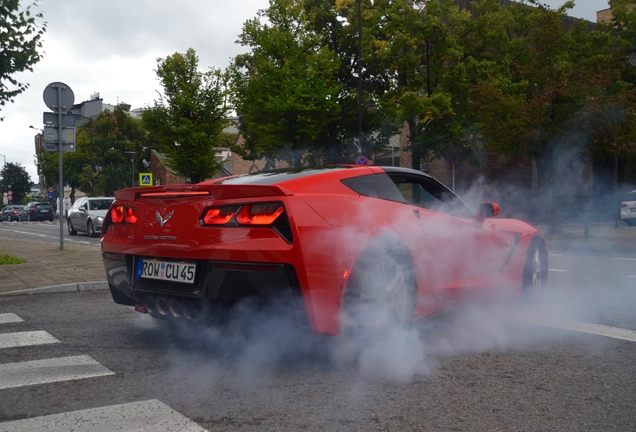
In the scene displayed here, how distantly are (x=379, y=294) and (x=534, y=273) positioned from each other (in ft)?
8.76

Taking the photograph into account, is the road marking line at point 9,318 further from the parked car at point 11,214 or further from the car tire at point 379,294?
the parked car at point 11,214

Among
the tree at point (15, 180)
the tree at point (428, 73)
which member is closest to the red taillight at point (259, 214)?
the tree at point (428, 73)

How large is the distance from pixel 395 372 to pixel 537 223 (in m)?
20.9

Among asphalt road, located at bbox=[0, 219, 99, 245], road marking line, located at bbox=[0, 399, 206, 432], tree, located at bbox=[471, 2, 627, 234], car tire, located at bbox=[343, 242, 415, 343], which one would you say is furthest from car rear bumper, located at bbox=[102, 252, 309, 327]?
asphalt road, located at bbox=[0, 219, 99, 245]

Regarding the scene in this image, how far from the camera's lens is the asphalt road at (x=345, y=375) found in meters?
3.18

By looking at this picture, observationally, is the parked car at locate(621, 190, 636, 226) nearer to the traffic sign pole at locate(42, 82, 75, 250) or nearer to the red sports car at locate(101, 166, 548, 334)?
the traffic sign pole at locate(42, 82, 75, 250)

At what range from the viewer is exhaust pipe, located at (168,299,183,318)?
420 cm

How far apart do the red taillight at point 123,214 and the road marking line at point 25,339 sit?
3.62ft

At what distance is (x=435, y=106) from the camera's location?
994 inches

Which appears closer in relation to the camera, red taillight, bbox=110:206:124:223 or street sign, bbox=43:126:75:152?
red taillight, bbox=110:206:124:223

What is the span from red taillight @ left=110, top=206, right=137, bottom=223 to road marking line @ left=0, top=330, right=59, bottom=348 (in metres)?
1.10

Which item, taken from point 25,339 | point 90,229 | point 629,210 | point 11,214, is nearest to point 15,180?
point 11,214

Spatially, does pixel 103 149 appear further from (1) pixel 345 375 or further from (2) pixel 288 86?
(1) pixel 345 375

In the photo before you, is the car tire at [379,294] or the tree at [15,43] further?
the tree at [15,43]
